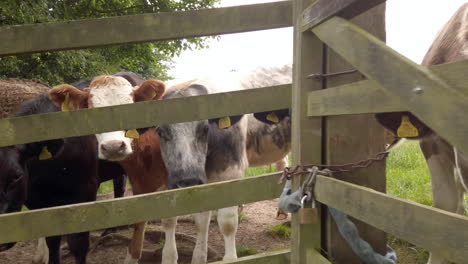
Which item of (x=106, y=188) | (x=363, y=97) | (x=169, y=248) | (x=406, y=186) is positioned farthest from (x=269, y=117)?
(x=106, y=188)

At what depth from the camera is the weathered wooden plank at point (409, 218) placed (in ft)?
3.06

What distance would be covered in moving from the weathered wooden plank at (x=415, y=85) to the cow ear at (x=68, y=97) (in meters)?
2.98

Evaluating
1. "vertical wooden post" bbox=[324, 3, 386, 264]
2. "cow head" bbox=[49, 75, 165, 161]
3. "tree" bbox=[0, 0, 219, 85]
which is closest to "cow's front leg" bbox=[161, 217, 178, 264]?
"cow head" bbox=[49, 75, 165, 161]

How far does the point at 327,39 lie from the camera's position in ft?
4.76

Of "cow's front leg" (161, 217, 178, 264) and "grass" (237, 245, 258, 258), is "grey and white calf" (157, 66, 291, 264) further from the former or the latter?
"grass" (237, 245, 258, 258)

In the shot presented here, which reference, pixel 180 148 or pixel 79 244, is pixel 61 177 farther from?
pixel 180 148

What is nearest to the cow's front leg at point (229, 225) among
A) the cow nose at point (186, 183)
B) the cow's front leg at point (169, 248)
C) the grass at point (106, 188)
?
the cow's front leg at point (169, 248)

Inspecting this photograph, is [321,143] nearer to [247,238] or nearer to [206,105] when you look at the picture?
[206,105]

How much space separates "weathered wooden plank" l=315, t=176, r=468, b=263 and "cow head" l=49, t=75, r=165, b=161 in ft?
7.75

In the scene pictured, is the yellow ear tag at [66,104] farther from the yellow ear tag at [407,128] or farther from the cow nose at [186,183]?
the yellow ear tag at [407,128]

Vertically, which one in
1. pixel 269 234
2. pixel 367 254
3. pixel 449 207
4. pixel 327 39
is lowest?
pixel 269 234

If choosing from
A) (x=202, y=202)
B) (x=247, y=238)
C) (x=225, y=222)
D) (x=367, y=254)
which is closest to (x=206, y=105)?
(x=202, y=202)

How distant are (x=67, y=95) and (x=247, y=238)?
2768 millimetres

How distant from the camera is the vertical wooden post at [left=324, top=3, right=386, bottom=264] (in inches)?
65.7
